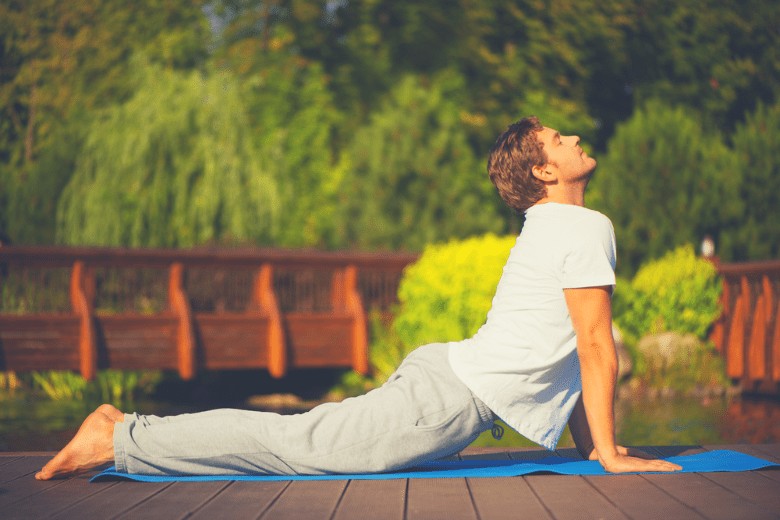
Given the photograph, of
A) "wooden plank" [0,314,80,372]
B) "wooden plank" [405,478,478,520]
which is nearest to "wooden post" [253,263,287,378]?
"wooden plank" [0,314,80,372]

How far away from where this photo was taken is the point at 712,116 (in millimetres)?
25266

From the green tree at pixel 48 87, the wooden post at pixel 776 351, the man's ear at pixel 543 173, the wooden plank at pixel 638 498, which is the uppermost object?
the green tree at pixel 48 87

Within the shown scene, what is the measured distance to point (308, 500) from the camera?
414cm

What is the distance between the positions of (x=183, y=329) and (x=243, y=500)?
9.09m

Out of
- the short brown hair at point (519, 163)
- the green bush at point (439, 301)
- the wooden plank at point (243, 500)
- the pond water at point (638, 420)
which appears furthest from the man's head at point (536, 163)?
the green bush at point (439, 301)

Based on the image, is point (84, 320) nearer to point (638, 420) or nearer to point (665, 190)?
point (638, 420)

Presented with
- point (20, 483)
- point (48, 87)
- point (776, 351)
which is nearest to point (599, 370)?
point (20, 483)

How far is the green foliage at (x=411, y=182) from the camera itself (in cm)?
2195

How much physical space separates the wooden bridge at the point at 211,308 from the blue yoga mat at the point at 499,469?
7326 mm

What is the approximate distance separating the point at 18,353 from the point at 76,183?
20.9 feet

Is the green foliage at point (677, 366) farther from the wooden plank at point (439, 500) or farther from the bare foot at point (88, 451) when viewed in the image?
the bare foot at point (88, 451)

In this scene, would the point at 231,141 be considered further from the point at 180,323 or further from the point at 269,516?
the point at 269,516

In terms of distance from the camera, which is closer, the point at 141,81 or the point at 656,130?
the point at 656,130

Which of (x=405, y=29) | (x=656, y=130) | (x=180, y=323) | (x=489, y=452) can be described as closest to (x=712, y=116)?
(x=656, y=130)
